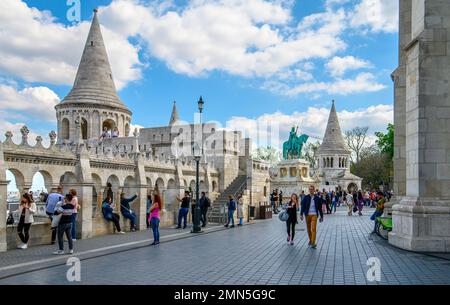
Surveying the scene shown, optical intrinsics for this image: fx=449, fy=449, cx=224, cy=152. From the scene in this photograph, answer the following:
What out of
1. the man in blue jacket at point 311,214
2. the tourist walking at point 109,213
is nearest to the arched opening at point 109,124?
the tourist walking at point 109,213

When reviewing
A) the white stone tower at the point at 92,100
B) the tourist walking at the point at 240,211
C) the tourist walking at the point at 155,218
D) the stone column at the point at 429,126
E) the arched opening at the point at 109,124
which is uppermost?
the white stone tower at the point at 92,100

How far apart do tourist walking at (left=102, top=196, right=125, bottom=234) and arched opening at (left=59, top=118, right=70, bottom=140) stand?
2836 centimetres

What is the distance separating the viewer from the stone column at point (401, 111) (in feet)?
47.5

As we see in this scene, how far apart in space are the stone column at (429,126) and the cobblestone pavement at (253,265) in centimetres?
94

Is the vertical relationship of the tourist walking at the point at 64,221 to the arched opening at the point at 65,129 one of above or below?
below

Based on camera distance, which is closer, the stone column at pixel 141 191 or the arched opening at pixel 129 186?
the stone column at pixel 141 191

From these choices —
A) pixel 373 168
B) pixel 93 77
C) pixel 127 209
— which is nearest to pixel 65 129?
pixel 93 77

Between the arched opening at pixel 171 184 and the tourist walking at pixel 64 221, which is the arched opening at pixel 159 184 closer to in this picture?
the arched opening at pixel 171 184

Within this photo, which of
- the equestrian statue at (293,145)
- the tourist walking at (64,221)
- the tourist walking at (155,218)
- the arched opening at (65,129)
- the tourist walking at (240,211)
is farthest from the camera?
the equestrian statue at (293,145)

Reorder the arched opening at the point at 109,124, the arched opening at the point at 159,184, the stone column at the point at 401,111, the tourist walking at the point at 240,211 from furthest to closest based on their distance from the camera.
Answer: the arched opening at the point at 109,124, the arched opening at the point at 159,184, the tourist walking at the point at 240,211, the stone column at the point at 401,111

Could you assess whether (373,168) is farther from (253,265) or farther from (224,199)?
(253,265)

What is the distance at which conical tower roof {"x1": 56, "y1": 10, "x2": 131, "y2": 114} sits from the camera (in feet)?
138

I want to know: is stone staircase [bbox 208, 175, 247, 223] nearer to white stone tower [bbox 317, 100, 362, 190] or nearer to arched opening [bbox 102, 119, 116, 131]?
arched opening [bbox 102, 119, 116, 131]

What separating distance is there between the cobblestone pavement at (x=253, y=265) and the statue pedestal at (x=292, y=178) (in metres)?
31.3
